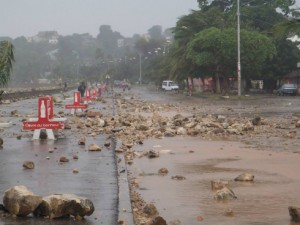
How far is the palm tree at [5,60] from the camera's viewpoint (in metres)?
16.8

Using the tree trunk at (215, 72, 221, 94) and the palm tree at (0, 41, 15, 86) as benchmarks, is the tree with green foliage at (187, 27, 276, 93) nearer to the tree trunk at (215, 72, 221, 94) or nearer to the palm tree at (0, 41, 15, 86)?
the tree trunk at (215, 72, 221, 94)

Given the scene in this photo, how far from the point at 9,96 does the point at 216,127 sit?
33.8 metres

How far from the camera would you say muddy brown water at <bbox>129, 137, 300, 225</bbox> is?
6887mm

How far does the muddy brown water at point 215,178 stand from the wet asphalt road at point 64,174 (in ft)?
2.04

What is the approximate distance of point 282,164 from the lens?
35.7 ft

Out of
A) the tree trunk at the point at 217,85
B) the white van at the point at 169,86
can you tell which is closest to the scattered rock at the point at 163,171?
the tree trunk at the point at 217,85

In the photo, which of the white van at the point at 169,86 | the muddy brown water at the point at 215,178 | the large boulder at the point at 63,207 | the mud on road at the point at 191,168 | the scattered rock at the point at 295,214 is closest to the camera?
the large boulder at the point at 63,207

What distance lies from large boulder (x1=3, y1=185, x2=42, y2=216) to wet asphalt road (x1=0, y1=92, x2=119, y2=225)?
13cm

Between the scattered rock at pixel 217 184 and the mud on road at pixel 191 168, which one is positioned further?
the scattered rock at pixel 217 184

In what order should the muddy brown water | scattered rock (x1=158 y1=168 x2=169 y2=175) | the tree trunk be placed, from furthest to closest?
the tree trunk → scattered rock (x1=158 y1=168 x2=169 y2=175) → the muddy brown water

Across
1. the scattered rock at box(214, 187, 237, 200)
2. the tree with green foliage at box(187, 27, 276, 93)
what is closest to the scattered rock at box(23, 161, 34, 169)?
the scattered rock at box(214, 187, 237, 200)

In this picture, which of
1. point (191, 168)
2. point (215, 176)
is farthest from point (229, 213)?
point (191, 168)

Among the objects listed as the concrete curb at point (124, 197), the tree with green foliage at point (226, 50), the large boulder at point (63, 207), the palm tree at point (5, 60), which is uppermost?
the tree with green foliage at point (226, 50)

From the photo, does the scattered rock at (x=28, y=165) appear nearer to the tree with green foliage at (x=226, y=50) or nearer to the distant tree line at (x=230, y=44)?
the distant tree line at (x=230, y=44)
